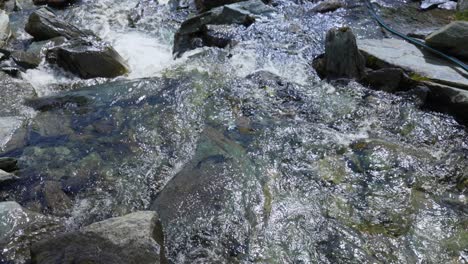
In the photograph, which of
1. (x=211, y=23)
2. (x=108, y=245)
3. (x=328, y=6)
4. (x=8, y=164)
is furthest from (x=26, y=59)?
(x=328, y=6)

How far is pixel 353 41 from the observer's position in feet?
21.4

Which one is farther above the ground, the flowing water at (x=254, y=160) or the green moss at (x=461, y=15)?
A: the green moss at (x=461, y=15)

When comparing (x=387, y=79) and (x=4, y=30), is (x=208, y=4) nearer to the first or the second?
(x=4, y=30)

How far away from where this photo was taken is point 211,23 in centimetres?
861

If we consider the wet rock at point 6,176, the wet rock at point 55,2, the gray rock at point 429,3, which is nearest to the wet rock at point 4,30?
the wet rock at point 55,2

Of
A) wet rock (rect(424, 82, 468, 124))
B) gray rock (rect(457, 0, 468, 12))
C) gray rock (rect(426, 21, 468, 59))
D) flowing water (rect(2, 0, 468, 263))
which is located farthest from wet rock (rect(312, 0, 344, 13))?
wet rock (rect(424, 82, 468, 124))

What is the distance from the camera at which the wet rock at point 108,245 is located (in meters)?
3.13

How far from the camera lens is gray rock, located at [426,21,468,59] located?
6414 millimetres

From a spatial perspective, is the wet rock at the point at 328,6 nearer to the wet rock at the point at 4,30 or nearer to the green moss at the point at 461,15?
the green moss at the point at 461,15

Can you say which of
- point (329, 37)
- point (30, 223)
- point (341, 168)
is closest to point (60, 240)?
point (30, 223)

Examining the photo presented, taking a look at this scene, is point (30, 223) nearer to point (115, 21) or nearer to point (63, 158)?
point (63, 158)

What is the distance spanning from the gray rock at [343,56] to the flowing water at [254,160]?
0.26 metres

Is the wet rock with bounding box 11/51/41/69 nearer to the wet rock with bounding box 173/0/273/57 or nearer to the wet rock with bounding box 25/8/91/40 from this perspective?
the wet rock with bounding box 25/8/91/40

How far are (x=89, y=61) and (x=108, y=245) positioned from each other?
4.65 m
